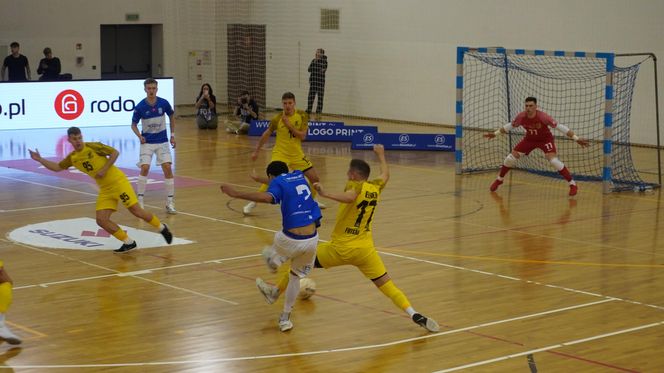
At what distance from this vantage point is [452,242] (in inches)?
635

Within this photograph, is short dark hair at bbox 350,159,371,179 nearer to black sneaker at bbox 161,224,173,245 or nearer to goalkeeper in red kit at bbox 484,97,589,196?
black sneaker at bbox 161,224,173,245

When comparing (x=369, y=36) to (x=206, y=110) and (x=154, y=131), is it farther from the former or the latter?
(x=154, y=131)

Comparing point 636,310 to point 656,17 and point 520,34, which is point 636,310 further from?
point 520,34

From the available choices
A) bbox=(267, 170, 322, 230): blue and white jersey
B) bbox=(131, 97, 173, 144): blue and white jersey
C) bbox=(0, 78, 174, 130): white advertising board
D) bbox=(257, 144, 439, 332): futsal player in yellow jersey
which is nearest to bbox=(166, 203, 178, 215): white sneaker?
bbox=(131, 97, 173, 144): blue and white jersey

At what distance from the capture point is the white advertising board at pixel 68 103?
1219 inches

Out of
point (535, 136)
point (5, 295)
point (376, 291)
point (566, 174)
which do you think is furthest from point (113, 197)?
point (566, 174)

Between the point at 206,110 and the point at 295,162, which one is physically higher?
the point at 206,110

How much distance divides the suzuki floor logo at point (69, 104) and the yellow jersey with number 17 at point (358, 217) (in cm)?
2209

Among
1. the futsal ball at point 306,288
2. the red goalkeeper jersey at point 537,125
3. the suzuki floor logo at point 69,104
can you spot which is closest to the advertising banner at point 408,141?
the red goalkeeper jersey at point 537,125

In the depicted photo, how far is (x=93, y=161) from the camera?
1477 centimetres

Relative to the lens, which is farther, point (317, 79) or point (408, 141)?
point (317, 79)

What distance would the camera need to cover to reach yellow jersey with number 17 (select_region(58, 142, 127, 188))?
48.3ft

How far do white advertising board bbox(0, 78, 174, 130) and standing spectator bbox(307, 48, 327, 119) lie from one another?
6.03 metres

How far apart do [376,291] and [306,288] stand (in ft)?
3.30
